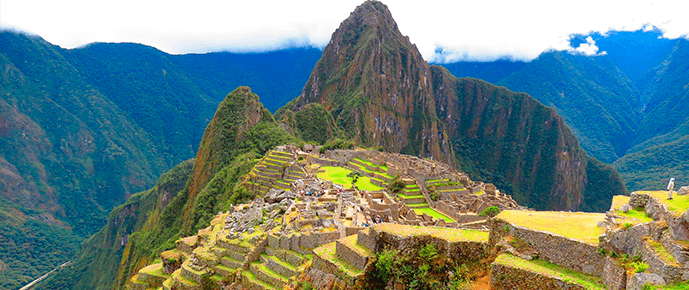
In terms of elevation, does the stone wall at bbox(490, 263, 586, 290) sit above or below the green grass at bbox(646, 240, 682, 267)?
below

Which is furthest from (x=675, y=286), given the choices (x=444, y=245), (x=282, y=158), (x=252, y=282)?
(x=282, y=158)

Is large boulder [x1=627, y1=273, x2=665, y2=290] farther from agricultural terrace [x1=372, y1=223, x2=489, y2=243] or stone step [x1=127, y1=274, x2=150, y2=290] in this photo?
stone step [x1=127, y1=274, x2=150, y2=290]

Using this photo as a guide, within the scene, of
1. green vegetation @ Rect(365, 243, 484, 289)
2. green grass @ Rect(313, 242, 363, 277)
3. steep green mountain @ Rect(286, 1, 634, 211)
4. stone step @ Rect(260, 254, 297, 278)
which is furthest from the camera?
steep green mountain @ Rect(286, 1, 634, 211)

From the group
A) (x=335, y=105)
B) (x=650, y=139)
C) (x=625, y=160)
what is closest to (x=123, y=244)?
(x=335, y=105)

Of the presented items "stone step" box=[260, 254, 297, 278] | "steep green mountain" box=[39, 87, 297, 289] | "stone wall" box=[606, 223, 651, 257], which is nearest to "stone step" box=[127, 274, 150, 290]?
"stone step" box=[260, 254, 297, 278]

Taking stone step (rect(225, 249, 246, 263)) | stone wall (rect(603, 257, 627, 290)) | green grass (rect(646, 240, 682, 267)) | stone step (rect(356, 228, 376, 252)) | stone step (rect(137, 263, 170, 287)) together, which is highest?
green grass (rect(646, 240, 682, 267))

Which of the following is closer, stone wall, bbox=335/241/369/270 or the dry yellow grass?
the dry yellow grass

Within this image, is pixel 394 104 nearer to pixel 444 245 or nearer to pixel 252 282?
pixel 252 282
